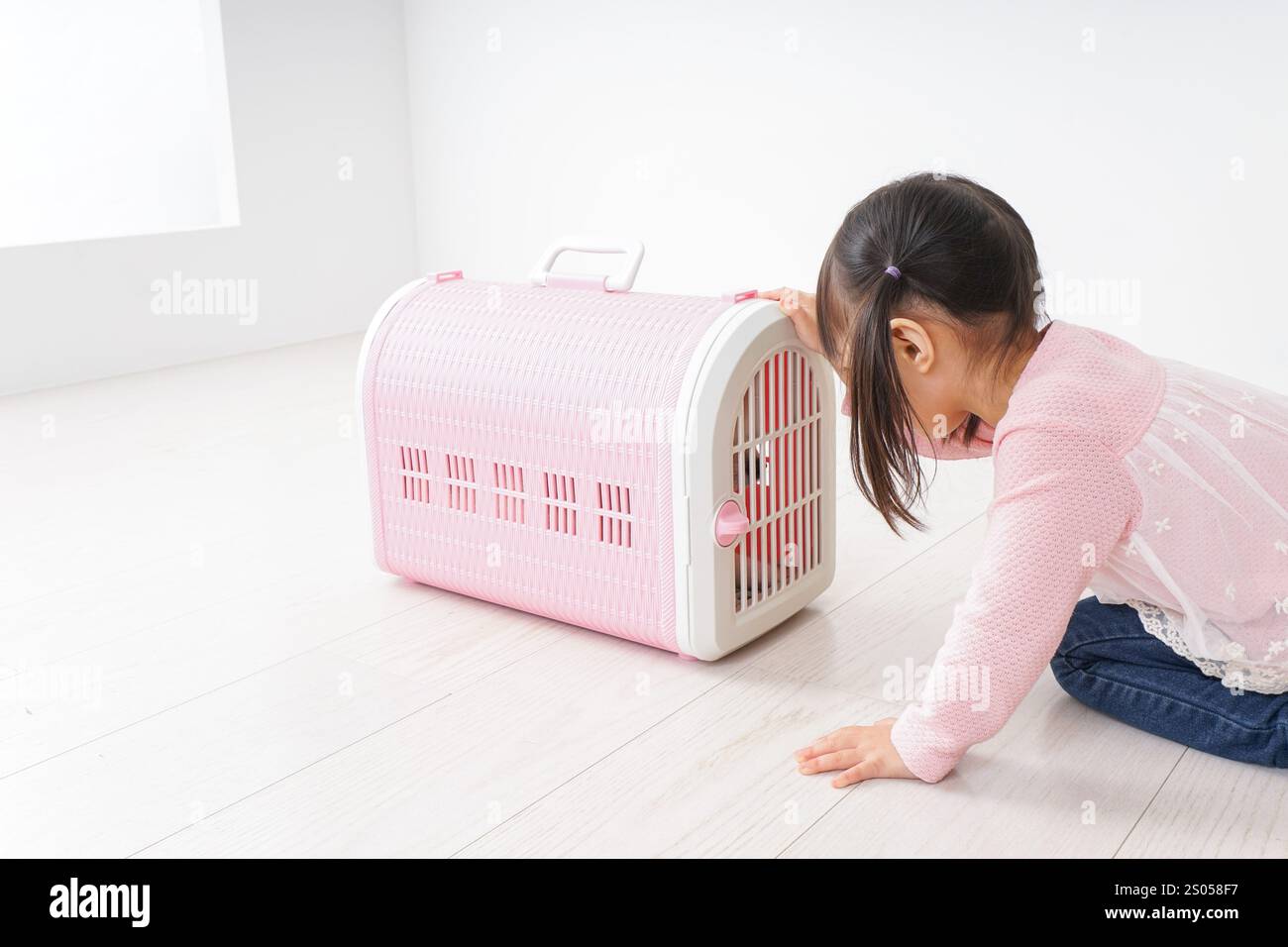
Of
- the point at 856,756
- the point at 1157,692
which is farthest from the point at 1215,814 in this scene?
the point at 856,756

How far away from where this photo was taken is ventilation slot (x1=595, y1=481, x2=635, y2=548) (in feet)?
3.53

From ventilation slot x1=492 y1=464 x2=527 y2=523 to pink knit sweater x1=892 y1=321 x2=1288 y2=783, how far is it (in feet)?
1.36

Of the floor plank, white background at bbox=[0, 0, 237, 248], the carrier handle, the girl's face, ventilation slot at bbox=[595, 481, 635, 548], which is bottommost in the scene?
the floor plank

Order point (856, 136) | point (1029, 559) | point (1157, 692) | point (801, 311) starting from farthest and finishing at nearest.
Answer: point (856, 136) → point (801, 311) → point (1157, 692) → point (1029, 559)

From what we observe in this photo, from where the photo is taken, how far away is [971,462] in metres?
1.80

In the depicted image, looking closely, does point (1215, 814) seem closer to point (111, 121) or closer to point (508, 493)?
point (508, 493)

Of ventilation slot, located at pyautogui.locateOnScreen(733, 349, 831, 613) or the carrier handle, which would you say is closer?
ventilation slot, located at pyautogui.locateOnScreen(733, 349, 831, 613)

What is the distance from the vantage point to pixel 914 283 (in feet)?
2.83

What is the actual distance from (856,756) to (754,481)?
0.87 feet

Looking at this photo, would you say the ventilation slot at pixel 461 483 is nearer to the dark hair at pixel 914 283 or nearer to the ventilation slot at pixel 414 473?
the ventilation slot at pixel 414 473

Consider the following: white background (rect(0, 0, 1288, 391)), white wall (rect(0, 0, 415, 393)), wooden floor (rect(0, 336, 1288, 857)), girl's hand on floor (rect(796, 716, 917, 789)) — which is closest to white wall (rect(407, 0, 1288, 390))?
white background (rect(0, 0, 1288, 391))

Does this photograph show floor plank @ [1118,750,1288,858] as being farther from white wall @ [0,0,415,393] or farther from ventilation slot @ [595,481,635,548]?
white wall @ [0,0,415,393]

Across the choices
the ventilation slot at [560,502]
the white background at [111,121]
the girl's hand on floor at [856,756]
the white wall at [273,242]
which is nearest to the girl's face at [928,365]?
the girl's hand on floor at [856,756]

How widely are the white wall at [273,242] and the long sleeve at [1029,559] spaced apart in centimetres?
212
